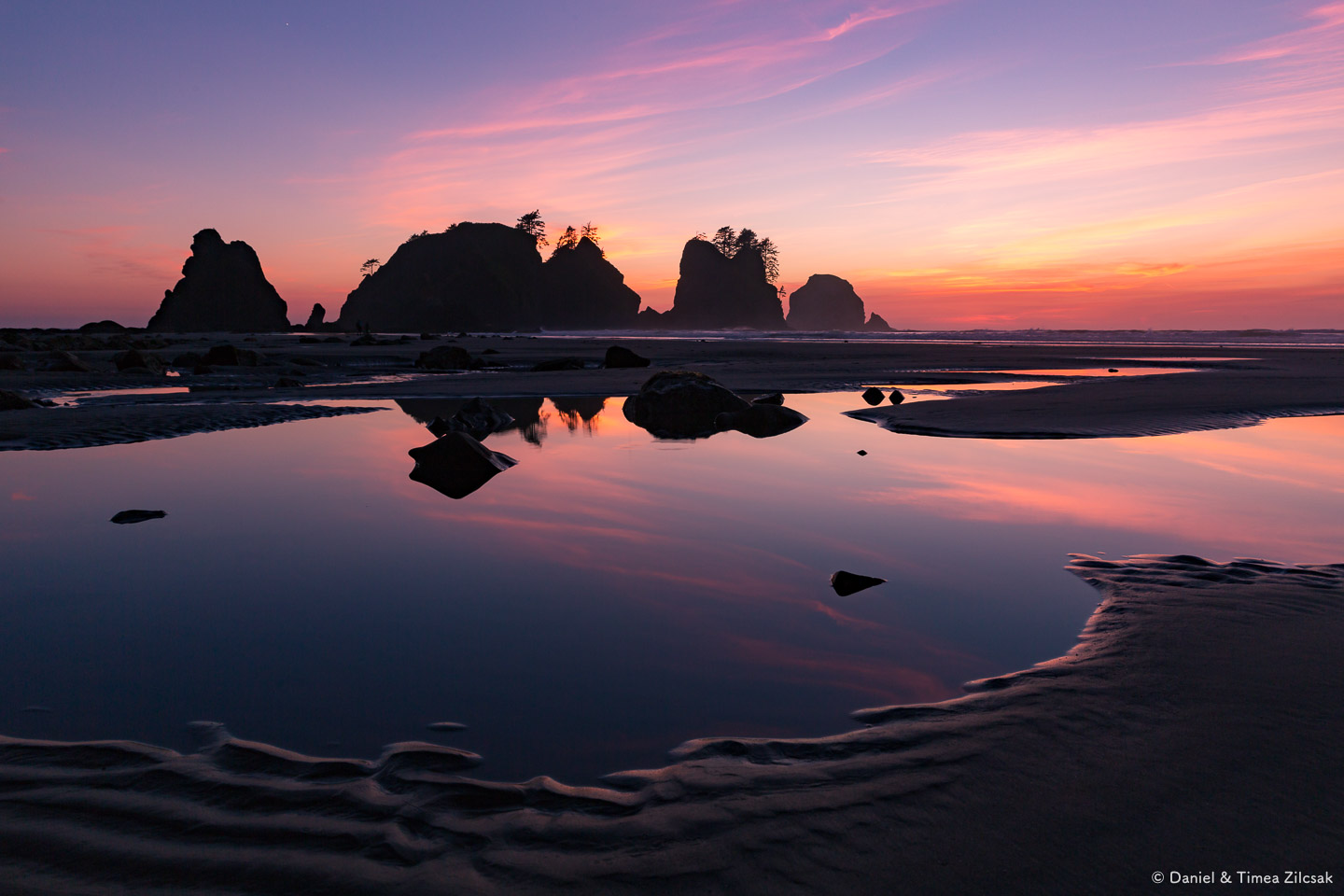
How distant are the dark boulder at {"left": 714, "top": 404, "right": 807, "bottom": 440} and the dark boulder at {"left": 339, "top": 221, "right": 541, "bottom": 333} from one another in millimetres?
138516

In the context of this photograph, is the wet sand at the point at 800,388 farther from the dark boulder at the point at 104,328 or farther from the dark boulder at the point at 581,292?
the dark boulder at the point at 581,292

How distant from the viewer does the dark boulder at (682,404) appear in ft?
40.6

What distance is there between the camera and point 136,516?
6.16 m

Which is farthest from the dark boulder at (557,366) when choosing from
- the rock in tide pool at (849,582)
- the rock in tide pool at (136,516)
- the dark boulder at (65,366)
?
the rock in tide pool at (849,582)

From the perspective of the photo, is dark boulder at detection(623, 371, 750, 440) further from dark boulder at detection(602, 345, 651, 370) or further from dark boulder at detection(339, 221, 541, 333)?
dark boulder at detection(339, 221, 541, 333)

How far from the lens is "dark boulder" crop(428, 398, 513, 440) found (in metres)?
11.3

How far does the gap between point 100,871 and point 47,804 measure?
0.52 meters

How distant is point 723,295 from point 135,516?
17435cm

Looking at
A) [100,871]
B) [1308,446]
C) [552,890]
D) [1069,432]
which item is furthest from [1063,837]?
[1308,446]

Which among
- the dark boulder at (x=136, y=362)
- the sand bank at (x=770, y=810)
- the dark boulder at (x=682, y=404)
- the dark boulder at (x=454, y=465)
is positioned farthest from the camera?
the dark boulder at (x=136, y=362)

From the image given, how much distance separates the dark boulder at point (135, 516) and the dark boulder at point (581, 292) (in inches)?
6315

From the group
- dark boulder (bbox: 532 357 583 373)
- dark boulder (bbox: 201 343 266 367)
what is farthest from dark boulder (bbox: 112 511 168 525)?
dark boulder (bbox: 201 343 266 367)

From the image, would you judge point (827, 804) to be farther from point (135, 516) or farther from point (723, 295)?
point (723, 295)

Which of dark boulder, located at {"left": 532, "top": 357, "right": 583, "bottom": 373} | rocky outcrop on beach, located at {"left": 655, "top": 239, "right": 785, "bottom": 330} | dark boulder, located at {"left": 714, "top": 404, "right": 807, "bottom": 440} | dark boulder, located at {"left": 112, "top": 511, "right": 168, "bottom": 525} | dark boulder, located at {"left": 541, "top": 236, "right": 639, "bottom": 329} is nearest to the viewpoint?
dark boulder, located at {"left": 112, "top": 511, "right": 168, "bottom": 525}
